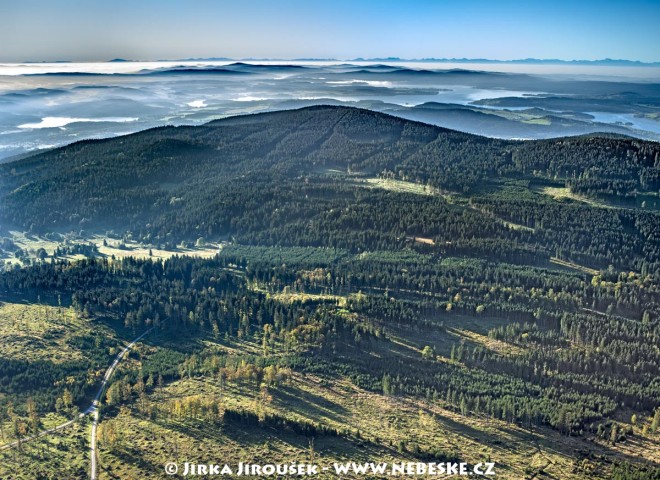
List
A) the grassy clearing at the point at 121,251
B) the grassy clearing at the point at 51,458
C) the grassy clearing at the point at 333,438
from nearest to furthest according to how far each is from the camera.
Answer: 1. the grassy clearing at the point at 51,458
2. the grassy clearing at the point at 333,438
3. the grassy clearing at the point at 121,251

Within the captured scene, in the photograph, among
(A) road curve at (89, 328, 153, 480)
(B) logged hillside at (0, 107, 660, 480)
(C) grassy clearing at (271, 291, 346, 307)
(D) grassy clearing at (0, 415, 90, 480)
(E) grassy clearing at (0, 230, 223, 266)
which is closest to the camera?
(D) grassy clearing at (0, 415, 90, 480)

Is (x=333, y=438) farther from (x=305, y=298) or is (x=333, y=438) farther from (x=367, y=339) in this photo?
(x=305, y=298)

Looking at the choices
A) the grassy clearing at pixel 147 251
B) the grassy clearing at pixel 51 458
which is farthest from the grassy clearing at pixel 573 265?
the grassy clearing at pixel 51 458

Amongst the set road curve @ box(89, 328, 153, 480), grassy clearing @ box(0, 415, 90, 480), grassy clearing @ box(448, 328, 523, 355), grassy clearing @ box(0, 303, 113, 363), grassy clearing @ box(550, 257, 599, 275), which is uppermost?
grassy clearing @ box(550, 257, 599, 275)

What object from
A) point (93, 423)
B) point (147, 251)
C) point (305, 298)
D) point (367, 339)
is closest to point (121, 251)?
point (147, 251)

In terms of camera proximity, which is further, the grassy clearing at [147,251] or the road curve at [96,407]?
the grassy clearing at [147,251]

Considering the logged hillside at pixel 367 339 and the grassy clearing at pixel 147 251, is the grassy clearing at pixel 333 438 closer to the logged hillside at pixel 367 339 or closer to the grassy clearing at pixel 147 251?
the logged hillside at pixel 367 339

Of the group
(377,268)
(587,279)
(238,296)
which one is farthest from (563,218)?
(238,296)

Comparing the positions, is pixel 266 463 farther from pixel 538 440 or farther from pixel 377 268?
pixel 377 268

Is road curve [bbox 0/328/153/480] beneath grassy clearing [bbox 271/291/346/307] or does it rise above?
beneath

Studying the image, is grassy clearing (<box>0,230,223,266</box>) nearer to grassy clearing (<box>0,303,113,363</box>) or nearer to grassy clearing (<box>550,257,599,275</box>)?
grassy clearing (<box>0,303,113,363</box>)

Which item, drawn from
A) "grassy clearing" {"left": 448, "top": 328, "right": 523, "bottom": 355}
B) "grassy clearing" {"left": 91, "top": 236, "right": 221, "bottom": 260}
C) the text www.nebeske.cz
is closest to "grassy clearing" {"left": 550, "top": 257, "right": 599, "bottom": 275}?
"grassy clearing" {"left": 448, "top": 328, "right": 523, "bottom": 355}
